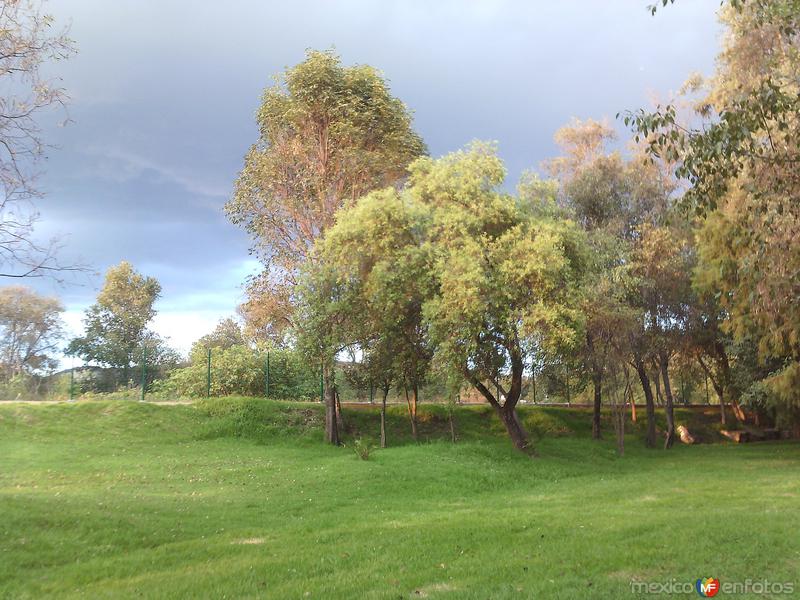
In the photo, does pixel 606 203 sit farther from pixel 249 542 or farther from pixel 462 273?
pixel 249 542

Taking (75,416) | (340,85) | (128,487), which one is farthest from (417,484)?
(340,85)

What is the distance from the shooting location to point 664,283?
25.0 m

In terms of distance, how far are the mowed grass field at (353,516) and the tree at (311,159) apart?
8.76m

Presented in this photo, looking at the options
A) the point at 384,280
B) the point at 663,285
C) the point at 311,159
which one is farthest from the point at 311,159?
the point at 663,285

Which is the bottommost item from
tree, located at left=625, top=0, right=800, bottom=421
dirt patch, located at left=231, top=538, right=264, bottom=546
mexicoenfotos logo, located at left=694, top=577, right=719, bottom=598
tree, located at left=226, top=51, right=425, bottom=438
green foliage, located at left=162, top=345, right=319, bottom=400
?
dirt patch, located at left=231, top=538, right=264, bottom=546

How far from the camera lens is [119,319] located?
4812 centimetres

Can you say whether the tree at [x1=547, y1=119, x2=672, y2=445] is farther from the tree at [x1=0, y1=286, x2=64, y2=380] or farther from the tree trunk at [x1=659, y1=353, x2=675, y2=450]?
the tree at [x1=0, y1=286, x2=64, y2=380]

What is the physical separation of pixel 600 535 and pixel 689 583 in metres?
2.33

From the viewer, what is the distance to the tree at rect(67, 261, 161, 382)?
44938mm

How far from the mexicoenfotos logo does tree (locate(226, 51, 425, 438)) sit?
72.9 ft

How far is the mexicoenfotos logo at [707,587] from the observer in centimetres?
535

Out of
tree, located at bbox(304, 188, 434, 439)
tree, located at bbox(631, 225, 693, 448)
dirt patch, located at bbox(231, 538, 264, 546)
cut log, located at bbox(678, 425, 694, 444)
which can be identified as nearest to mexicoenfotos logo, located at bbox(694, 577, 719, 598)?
dirt patch, located at bbox(231, 538, 264, 546)

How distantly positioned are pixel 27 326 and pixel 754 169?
56302 mm

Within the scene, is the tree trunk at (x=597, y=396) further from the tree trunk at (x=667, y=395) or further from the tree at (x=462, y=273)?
the tree at (x=462, y=273)
